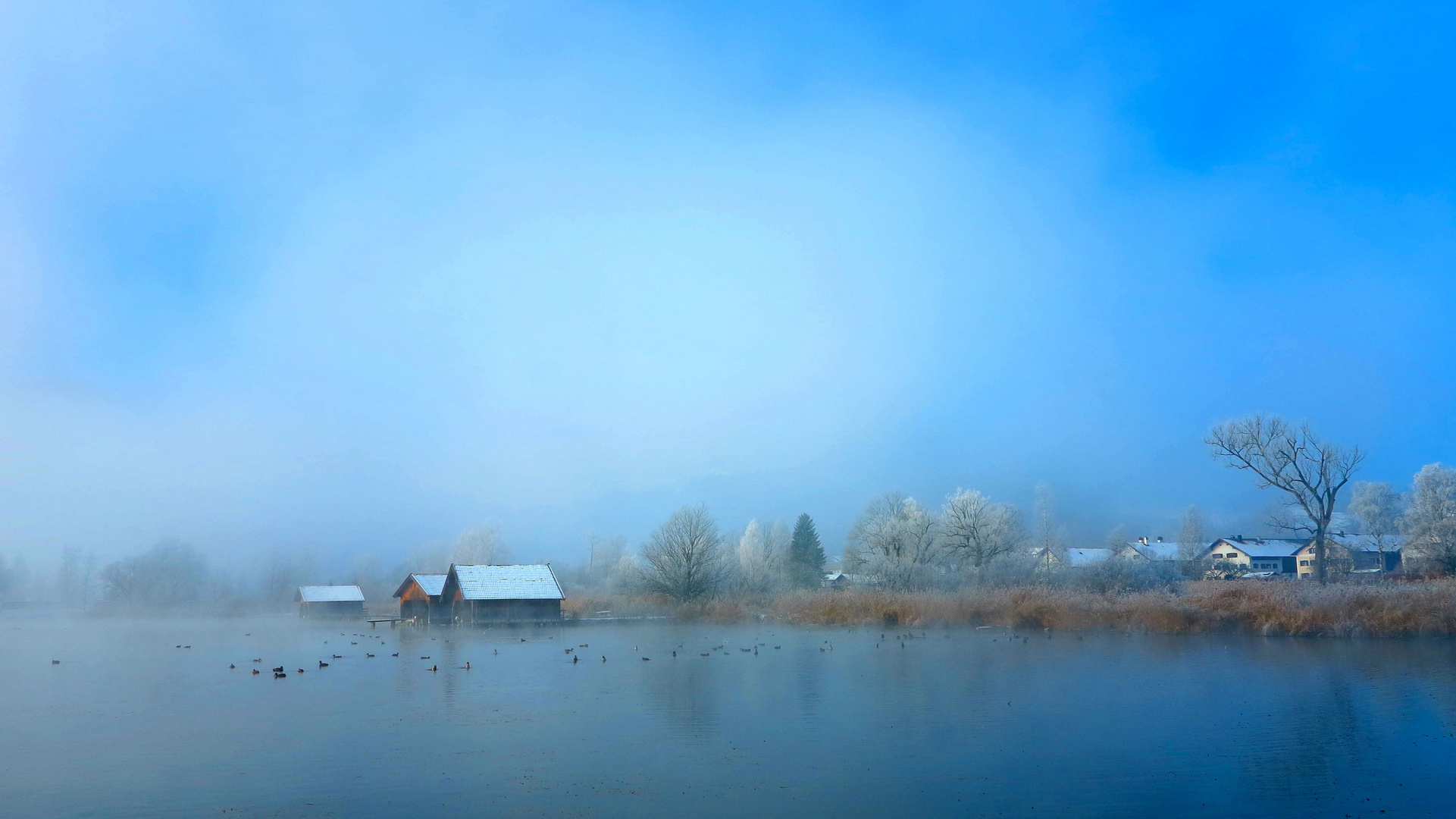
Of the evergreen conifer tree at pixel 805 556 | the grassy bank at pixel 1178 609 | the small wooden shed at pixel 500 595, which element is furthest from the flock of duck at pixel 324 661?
the evergreen conifer tree at pixel 805 556

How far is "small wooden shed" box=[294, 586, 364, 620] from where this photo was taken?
277 ft

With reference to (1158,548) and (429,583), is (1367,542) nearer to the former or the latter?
(1158,548)

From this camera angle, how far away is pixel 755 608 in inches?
2699

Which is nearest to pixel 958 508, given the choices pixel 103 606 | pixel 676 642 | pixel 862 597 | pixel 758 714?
pixel 862 597

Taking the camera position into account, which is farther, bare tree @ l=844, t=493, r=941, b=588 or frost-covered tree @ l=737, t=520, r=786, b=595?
frost-covered tree @ l=737, t=520, r=786, b=595

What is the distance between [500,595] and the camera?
65.6 m

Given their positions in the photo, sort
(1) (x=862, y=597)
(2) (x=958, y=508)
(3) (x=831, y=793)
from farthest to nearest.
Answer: (2) (x=958, y=508), (1) (x=862, y=597), (3) (x=831, y=793)

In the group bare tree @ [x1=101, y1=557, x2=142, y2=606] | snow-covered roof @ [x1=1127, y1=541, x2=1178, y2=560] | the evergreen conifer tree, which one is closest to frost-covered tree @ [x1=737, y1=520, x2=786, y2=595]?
the evergreen conifer tree

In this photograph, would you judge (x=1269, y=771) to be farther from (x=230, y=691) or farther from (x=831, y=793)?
(x=230, y=691)

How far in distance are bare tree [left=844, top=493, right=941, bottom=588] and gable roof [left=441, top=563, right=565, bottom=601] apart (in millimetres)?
26134

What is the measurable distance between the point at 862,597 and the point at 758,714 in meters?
38.0

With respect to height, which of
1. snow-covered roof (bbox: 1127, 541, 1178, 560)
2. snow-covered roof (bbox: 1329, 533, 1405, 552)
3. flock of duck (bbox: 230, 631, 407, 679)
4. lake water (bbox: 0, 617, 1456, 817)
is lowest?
snow-covered roof (bbox: 1127, 541, 1178, 560)

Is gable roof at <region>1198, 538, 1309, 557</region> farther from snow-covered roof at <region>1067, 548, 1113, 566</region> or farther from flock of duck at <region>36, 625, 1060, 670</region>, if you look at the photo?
flock of duck at <region>36, 625, 1060, 670</region>

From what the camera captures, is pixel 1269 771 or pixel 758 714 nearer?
pixel 1269 771
